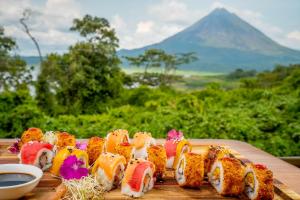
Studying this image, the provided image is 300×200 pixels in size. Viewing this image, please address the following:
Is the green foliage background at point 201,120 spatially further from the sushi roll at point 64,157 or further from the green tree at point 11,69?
the green tree at point 11,69

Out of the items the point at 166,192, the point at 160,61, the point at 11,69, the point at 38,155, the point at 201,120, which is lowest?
the point at 166,192

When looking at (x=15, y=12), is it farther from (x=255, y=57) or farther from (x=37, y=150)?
(x=255, y=57)

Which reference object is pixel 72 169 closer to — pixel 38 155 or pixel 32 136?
pixel 38 155

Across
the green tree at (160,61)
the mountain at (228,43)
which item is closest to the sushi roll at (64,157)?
the green tree at (160,61)

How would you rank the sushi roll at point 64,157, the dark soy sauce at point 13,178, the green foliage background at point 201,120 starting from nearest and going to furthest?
1. the dark soy sauce at point 13,178
2. the sushi roll at point 64,157
3. the green foliage background at point 201,120

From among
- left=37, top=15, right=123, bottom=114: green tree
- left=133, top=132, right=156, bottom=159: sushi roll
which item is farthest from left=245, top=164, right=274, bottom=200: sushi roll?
left=37, top=15, right=123, bottom=114: green tree

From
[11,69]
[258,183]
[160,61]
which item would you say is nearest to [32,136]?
[258,183]
